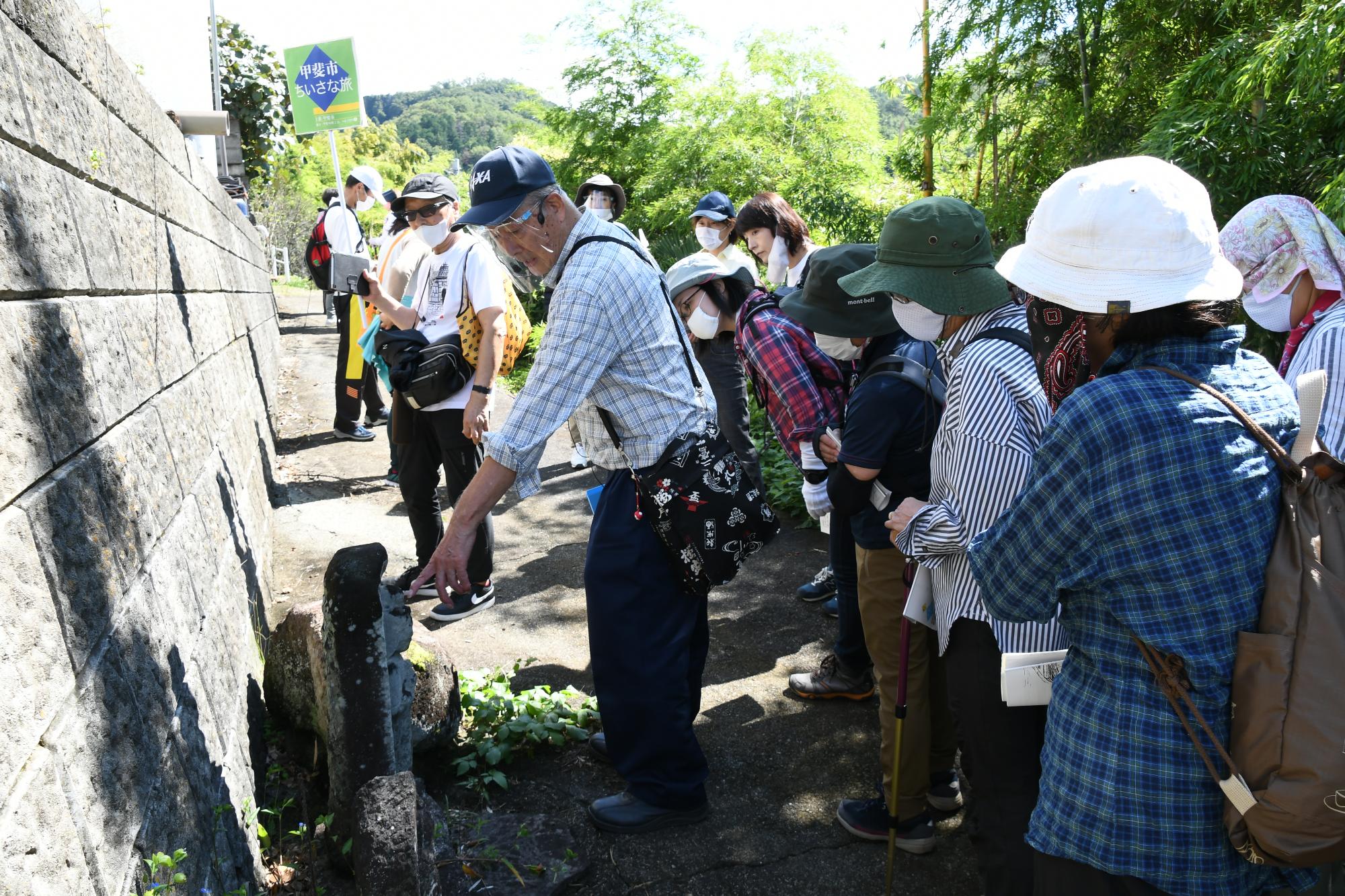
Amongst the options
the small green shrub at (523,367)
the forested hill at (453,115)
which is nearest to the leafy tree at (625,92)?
the small green shrub at (523,367)

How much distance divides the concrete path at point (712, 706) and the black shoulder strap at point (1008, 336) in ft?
5.51

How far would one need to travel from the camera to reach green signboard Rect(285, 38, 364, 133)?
9.09 meters

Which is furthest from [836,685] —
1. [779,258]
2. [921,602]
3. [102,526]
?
[102,526]

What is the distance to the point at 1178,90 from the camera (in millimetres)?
4824

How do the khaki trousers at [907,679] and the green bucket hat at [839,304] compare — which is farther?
the green bucket hat at [839,304]

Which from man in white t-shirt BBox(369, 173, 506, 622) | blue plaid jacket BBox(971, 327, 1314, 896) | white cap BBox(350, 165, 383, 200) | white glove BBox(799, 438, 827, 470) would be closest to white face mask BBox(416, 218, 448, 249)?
man in white t-shirt BBox(369, 173, 506, 622)

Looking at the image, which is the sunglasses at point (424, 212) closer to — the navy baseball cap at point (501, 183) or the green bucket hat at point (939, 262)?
the navy baseball cap at point (501, 183)

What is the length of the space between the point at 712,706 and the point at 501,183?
2302 millimetres

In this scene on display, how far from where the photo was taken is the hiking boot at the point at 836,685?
3.89m

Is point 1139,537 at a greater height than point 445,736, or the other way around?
point 1139,537

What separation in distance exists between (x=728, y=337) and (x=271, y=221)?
28135 mm

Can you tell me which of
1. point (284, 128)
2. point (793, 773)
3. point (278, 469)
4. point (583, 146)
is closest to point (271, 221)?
point (284, 128)

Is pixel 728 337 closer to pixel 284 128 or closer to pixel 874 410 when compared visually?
pixel 874 410

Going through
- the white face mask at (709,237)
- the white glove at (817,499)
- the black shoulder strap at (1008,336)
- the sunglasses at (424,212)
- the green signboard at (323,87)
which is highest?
the green signboard at (323,87)
